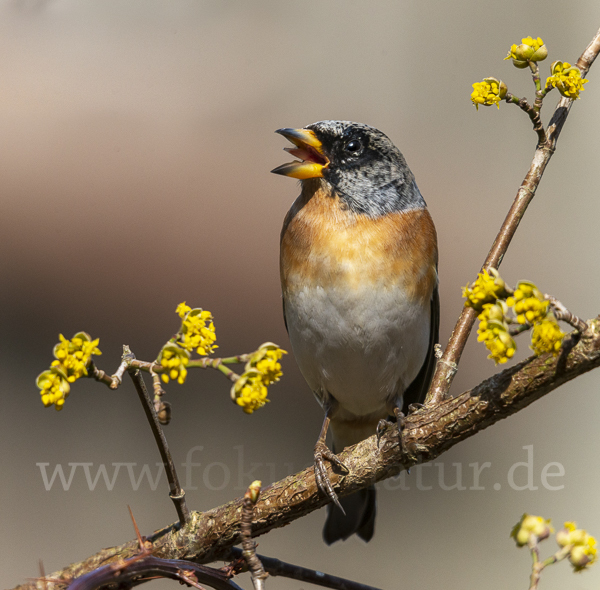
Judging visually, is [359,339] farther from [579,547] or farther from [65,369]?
[65,369]

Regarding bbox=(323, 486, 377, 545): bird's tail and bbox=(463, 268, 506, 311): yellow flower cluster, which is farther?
bbox=(323, 486, 377, 545): bird's tail

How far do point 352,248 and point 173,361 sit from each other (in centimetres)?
125

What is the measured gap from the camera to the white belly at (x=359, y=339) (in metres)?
2.05

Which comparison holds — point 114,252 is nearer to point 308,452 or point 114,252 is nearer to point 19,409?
point 19,409

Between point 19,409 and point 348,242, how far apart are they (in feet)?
11.3

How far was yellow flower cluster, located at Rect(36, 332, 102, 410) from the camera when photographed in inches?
33.4

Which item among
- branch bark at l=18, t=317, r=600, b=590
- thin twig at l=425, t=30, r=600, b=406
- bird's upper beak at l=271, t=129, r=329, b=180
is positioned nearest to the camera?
branch bark at l=18, t=317, r=600, b=590

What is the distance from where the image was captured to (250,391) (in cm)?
90

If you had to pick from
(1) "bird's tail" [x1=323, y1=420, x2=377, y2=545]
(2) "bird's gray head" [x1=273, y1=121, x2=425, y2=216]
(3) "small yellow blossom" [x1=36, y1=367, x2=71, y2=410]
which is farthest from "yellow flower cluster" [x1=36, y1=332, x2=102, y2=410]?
(1) "bird's tail" [x1=323, y1=420, x2=377, y2=545]

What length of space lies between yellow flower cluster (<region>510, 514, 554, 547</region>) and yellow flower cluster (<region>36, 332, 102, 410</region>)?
64 cm

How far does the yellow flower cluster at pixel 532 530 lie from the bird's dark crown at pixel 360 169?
4.39ft

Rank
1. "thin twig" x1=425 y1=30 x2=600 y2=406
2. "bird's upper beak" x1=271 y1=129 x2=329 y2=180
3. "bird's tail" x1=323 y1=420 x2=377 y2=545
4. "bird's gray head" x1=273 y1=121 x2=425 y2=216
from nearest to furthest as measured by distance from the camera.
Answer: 1. "thin twig" x1=425 y1=30 x2=600 y2=406
2. "bird's upper beak" x1=271 y1=129 x2=329 y2=180
3. "bird's gray head" x1=273 y1=121 x2=425 y2=216
4. "bird's tail" x1=323 y1=420 x2=377 y2=545

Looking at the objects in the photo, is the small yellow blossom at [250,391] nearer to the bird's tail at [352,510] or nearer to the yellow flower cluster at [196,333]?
the yellow flower cluster at [196,333]

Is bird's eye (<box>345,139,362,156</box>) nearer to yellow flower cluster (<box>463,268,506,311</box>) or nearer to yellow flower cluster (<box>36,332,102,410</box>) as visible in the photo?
yellow flower cluster (<box>463,268,506,311</box>)
